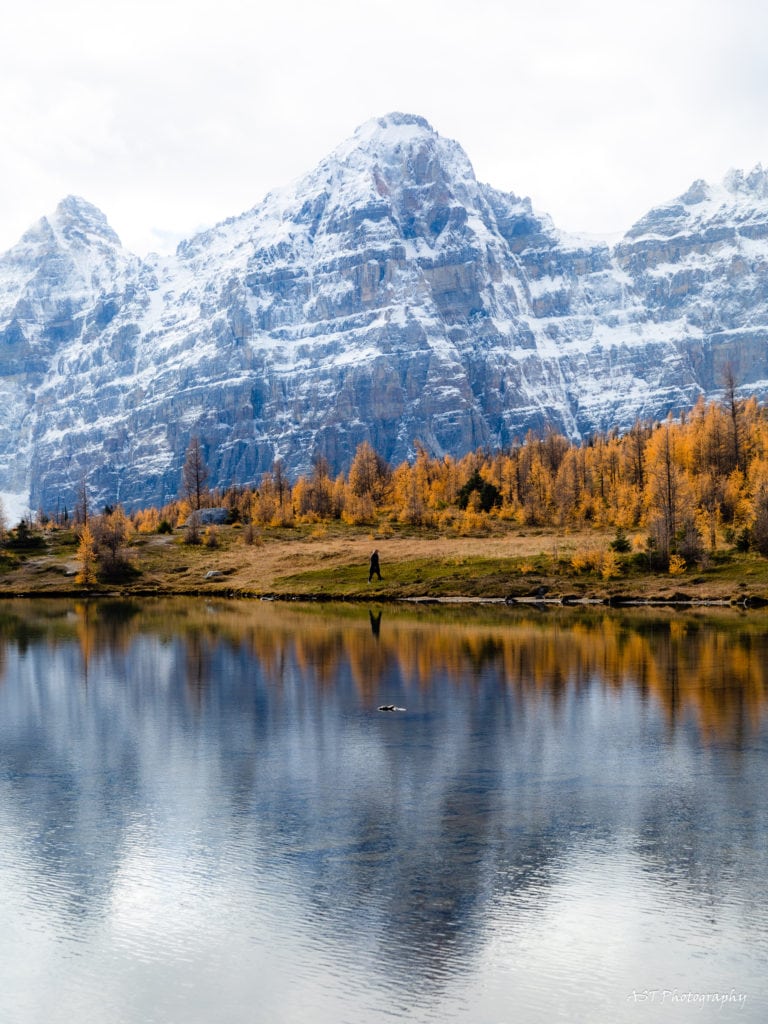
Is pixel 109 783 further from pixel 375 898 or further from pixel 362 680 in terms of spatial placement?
pixel 362 680

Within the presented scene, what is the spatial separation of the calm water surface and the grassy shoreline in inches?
1565

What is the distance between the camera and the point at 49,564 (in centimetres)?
13275

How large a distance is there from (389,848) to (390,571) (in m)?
83.9

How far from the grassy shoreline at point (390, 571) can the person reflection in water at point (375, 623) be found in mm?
13157

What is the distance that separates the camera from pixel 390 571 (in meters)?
110

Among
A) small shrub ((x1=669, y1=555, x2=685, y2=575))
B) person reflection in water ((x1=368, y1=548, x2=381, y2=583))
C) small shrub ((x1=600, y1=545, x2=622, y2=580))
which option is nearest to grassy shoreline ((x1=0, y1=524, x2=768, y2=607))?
small shrub ((x1=600, y1=545, x2=622, y2=580))

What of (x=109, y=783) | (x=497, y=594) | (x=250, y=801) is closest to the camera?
(x=250, y=801)

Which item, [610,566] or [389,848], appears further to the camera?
[610,566]

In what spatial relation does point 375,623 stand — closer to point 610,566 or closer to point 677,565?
point 610,566

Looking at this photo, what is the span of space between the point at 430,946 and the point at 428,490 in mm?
157854

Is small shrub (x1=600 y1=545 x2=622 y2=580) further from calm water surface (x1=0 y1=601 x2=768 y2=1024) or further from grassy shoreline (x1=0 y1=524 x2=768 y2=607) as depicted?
calm water surface (x1=0 y1=601 x2=768 y2=1024)

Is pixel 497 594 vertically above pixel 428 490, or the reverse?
pixel 428 490

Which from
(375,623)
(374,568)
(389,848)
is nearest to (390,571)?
(374,568)

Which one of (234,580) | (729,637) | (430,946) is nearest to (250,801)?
(430,946)
